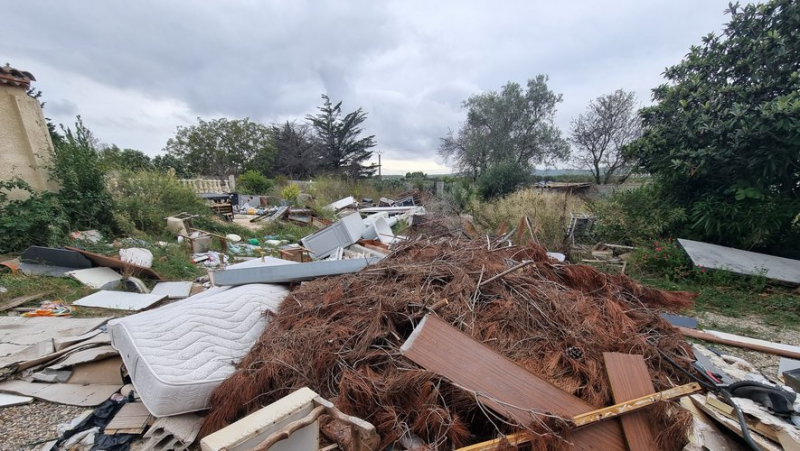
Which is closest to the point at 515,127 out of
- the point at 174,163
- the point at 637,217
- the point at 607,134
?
the point at 607,134

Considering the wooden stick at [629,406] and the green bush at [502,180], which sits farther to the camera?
the green bush at [502,180]

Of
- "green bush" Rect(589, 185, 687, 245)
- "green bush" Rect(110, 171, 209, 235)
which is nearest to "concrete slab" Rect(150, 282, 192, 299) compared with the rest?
"green bush" Rect(110, 171, 209, 235)

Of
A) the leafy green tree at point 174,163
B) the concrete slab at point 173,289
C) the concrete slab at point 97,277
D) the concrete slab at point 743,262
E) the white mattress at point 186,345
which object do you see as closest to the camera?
the white mattress at point 186,345

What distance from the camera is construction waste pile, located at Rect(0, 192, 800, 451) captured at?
1.67 meters

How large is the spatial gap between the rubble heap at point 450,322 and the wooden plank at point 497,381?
0.28 feet

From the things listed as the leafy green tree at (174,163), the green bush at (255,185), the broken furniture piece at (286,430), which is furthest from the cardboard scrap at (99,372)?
the leafy green tree at (174,163)

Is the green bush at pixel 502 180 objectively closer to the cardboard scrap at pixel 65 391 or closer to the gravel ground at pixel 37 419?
the gravel ground at pixel 37 419

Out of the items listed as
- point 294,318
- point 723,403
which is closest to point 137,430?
point 294,318

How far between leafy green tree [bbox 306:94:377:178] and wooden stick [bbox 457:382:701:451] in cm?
2656

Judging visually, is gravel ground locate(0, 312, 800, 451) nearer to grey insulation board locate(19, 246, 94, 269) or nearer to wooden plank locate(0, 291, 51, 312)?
wooden plank locate(0, 291, 51, 312)

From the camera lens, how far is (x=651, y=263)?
5.70 metres

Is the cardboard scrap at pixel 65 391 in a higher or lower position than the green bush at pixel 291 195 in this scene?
lower

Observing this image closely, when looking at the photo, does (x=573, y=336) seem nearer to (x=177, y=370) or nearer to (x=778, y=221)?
(x=177, y=370)

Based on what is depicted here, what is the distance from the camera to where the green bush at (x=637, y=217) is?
21.1 feet
